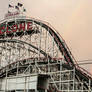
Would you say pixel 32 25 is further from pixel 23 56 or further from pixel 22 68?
pixel 22 68

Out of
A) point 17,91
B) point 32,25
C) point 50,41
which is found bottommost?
point 17,91

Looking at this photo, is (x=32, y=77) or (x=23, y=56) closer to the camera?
(x=32, y=77)

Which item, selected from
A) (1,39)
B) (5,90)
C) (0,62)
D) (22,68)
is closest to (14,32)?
(1,39)

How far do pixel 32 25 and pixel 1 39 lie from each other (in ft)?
15.7

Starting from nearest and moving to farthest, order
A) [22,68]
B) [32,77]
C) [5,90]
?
[32,77]
[5,90]
[22,68]

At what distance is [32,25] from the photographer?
121 ft

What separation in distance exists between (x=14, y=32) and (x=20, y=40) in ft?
6.96

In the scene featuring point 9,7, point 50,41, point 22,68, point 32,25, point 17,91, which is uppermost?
point 9,7

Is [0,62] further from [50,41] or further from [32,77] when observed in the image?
[32,77]

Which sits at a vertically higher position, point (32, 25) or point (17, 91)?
point (32, 25)

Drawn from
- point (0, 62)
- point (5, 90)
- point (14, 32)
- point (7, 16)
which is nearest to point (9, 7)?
point (7, 16)

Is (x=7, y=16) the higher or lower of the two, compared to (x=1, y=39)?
higher

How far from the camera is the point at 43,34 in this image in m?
35.8

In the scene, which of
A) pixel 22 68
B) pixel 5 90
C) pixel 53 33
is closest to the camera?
pixel 5 90
